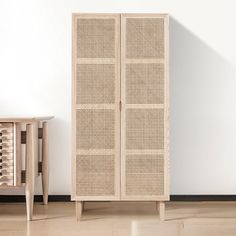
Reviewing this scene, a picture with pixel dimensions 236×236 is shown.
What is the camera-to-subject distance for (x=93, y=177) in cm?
354

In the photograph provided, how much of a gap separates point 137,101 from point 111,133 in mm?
299

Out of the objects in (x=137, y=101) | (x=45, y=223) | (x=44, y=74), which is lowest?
(x=45, y=223)

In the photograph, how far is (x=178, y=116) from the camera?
4172 mm

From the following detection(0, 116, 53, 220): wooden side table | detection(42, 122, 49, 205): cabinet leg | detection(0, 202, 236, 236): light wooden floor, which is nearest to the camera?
detection(0, 202, 236, 236): light wooden floor

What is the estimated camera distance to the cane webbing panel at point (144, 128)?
353 centimetres

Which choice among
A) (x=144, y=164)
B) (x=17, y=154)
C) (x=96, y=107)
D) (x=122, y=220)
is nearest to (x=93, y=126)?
(x=96, y=107)

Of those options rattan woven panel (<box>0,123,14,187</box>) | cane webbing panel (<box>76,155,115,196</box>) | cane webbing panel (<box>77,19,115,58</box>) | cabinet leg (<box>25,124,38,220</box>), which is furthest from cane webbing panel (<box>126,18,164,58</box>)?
rattan woven panel (<box>0,123,14,187</box>)

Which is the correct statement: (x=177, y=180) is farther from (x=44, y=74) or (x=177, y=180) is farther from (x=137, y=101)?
(x=44, y=74)

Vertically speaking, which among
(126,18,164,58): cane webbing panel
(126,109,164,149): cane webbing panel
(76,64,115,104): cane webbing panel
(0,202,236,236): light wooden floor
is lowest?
(0,202,236,236): light wooden floor

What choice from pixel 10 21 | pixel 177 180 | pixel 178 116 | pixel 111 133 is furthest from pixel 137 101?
pixel 10 21

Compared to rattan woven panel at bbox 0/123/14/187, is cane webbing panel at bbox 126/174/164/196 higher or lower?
lower

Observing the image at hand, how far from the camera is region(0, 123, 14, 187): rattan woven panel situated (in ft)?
11.5

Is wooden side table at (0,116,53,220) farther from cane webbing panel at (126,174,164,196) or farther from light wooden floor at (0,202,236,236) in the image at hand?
cane webbing panel at (126,174,164,196)

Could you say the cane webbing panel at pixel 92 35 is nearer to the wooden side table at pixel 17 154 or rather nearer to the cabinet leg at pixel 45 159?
the wooden side table at pixel 17 154
